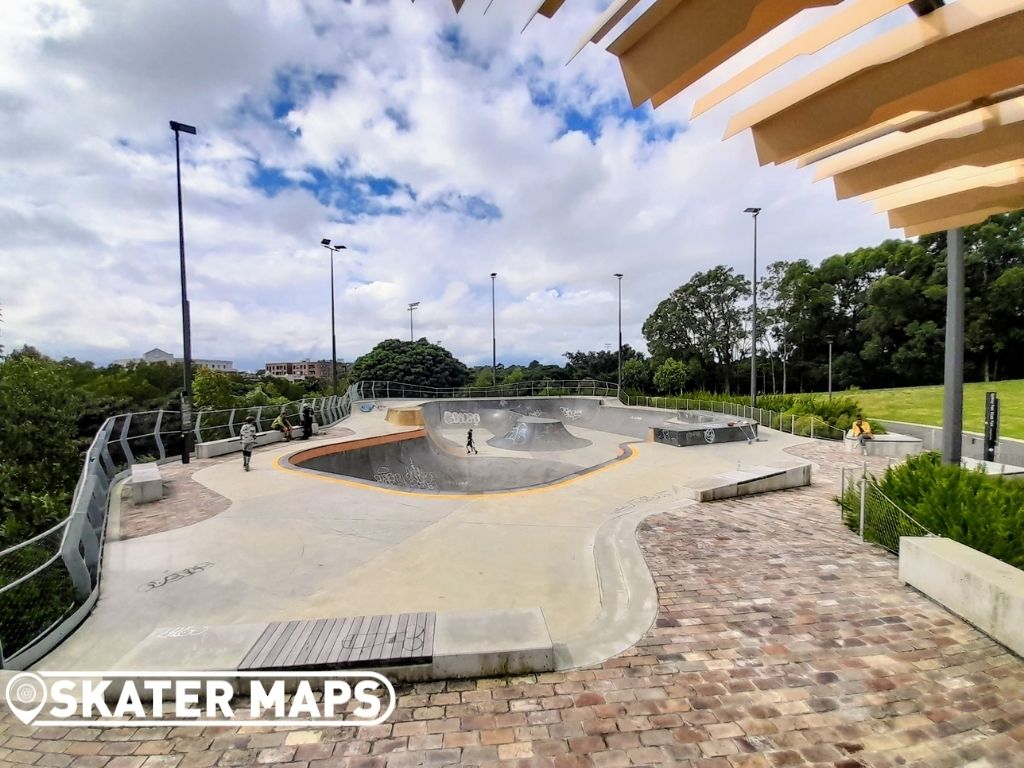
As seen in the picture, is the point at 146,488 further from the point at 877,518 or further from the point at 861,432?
the point at 861,432

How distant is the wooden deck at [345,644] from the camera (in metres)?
3.29

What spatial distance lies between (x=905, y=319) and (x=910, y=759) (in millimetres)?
57138

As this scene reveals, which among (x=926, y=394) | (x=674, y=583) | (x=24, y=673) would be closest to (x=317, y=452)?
(x=24, y=673)

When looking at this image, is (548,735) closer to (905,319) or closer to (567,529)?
(567,529)

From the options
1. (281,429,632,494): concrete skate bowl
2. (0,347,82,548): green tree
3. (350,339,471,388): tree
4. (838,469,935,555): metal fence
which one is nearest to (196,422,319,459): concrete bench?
(281,429,632,494): concrete skate bowl

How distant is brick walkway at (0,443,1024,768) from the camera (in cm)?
266

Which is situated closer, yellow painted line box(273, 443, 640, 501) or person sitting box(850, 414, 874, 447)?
yellow painted line box(273, 443, 640, 501)

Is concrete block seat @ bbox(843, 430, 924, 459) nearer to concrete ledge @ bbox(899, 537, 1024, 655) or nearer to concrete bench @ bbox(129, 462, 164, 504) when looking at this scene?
concrete ledge @ bbox(899, 537, 1024, 655)

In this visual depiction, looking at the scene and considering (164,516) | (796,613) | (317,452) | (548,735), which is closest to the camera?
(548,735)

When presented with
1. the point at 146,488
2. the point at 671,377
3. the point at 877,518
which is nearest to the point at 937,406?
the point at 671,377

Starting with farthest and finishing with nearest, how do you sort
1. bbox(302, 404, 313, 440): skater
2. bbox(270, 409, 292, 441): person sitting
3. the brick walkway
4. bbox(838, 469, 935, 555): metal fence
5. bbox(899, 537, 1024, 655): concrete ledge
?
bbox(302, 404, 313, 440): skater
bbox(270, 409, 292, 441): person sitting
bbox(838, 469, 935, 555): metal fence
bbox(899, 537, 1024, 655): concrete ledge
the brick walkway

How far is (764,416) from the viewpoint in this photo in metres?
20.5

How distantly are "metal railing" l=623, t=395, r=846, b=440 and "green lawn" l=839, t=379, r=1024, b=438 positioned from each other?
7.68m

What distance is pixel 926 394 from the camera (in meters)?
30.6
